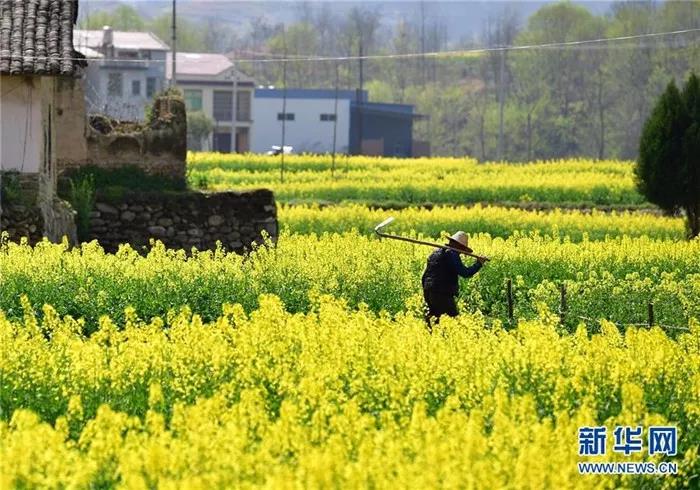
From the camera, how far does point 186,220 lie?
104ft

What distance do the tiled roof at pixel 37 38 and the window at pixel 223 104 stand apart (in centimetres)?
8160

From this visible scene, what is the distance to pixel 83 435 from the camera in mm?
11961

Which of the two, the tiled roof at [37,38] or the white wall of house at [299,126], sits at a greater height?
the tiled roof at [37,38]

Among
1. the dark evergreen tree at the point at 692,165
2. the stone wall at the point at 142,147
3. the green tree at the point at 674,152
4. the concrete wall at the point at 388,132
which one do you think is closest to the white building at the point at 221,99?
the concrete wall at the point at 388,132

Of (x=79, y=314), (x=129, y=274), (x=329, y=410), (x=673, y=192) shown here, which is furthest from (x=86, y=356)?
(x=673, y=192)

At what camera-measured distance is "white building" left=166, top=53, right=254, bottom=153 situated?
108 metres

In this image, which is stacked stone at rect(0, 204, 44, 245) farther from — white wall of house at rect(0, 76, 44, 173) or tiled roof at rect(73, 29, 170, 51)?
tiled roof at rect(73, 29, 170, 51)

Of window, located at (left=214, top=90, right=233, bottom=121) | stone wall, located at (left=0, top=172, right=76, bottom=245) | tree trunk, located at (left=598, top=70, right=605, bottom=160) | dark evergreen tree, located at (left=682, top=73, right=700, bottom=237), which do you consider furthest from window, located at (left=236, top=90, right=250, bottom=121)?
stone wall, located at (left=0, top=172, right=76, bottom=245)

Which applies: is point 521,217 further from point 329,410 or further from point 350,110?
point 350,110

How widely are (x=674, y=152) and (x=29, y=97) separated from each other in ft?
51.3

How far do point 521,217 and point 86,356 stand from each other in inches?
1079

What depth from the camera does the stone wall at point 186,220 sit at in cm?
3125

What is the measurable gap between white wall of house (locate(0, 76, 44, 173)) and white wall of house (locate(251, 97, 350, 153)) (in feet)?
262
